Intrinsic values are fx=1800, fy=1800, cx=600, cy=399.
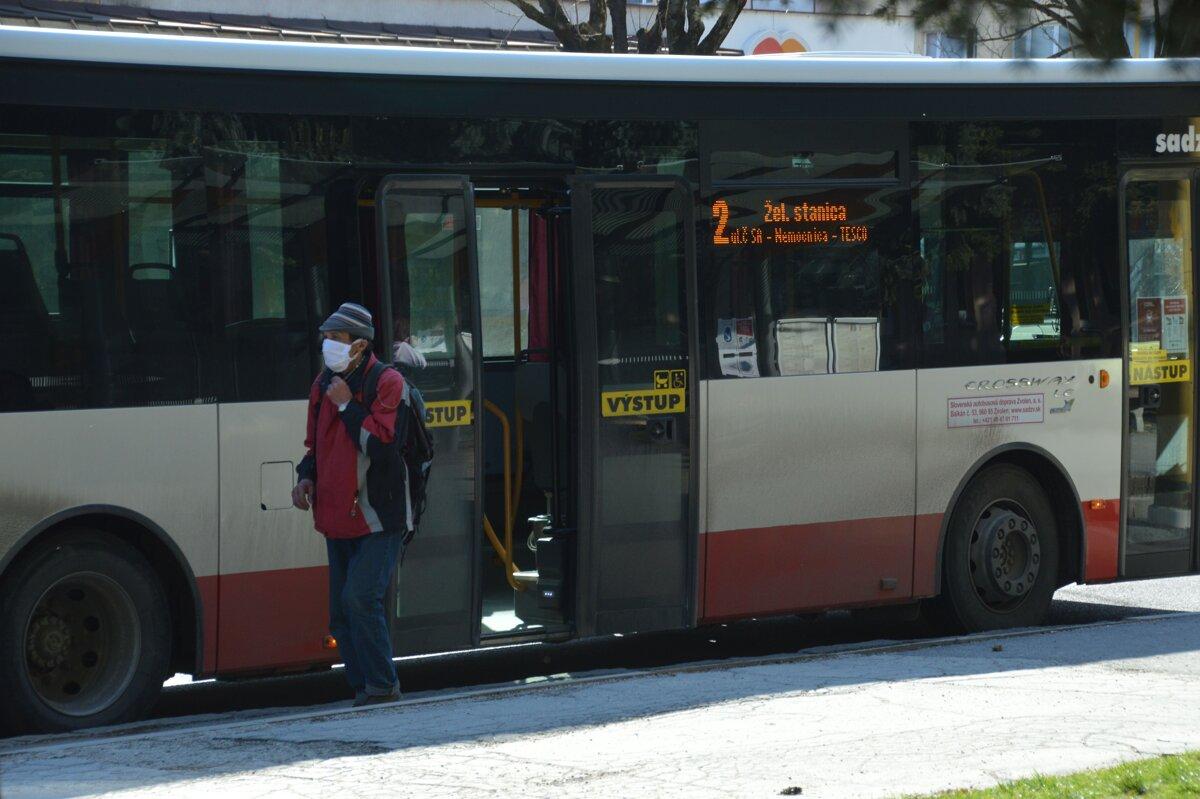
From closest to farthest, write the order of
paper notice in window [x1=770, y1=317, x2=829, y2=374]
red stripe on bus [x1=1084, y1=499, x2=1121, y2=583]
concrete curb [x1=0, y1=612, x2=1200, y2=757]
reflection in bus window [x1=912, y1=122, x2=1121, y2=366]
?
concrete curb [x1=0, y1=612, x2=1200, y2=757] → paper notice in window [x1=770, y1=317, x2=829, y2=374] → reflection in bus window [x1=912, y1=122, x2=1121, y2=366] → red stripe on bus [x1=1084, y1=499, x2=1121, y2=583]

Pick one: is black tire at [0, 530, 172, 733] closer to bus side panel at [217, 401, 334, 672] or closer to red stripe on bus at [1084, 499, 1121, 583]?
bus side panel at [217, 401, 334, 672]

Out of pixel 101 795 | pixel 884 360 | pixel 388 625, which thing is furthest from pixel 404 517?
pixel 884 360

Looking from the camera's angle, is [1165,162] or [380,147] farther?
[1165,162]

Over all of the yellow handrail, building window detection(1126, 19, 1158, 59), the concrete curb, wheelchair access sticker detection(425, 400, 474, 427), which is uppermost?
building window detection(1126, 19, 1158, 59)

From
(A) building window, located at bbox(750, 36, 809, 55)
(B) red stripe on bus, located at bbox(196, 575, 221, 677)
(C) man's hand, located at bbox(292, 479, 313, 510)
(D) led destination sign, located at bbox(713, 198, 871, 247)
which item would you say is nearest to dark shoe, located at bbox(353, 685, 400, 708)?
(B) red stripe on bus, located at bbox(196, 575, 221, 677)

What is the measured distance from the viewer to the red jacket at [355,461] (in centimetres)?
816

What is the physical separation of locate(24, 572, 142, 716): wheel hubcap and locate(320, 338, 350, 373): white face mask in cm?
140

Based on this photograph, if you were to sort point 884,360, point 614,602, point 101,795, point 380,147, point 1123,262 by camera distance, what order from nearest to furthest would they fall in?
point 101,795, point 380,147, point 614,602, point 884,360, point 1123,262

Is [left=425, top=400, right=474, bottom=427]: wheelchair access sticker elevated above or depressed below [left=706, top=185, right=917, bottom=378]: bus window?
below

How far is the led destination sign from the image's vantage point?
991 centimetres

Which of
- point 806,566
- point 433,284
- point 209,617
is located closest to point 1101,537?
point 806,566

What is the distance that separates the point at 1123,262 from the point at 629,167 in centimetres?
349

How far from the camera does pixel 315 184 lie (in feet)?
28.4

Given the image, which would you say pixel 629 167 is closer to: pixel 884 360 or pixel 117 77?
pixel 884 360
